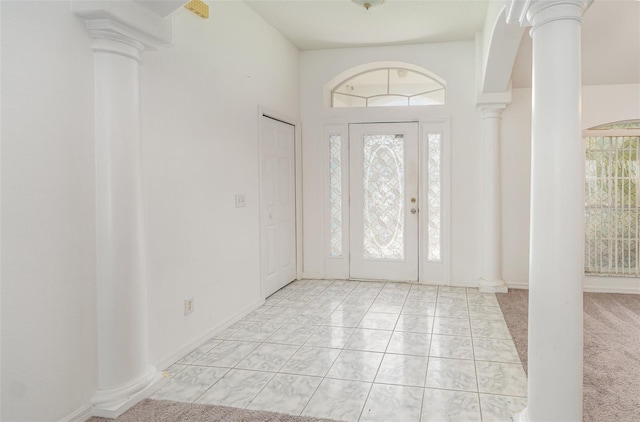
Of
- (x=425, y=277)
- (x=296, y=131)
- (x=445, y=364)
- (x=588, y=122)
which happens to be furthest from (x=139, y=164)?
(x=588, y=122)

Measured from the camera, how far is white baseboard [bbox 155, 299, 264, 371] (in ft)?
9.70

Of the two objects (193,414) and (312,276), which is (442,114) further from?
(193,414)

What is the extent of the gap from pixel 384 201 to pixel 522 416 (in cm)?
347

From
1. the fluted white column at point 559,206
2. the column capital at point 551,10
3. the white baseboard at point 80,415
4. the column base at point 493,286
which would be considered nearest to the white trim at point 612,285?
the column base at point 493,286

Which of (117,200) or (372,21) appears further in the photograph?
(372,21)

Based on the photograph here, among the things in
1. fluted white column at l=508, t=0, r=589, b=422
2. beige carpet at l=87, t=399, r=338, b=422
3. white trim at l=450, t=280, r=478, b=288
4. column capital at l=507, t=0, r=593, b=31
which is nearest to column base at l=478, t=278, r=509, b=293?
white trim at l=450, t=280, r=478, b=288

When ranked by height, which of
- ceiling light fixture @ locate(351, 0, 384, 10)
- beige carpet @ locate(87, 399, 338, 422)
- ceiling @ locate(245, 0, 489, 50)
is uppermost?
ceiling @ locate(245, 0, 489, 50)

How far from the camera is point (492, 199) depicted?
4.96 m

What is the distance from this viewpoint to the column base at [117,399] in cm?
231

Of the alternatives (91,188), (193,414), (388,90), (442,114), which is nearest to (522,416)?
(193,414)

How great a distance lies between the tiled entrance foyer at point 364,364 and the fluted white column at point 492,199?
58cm

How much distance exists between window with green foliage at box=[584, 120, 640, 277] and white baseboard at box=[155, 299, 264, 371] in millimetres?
3716

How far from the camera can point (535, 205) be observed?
6.59 ft

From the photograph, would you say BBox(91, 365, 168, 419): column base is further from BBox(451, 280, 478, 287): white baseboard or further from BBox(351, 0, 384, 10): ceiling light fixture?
BBox(451, 280, 478, 287): white baseboard
